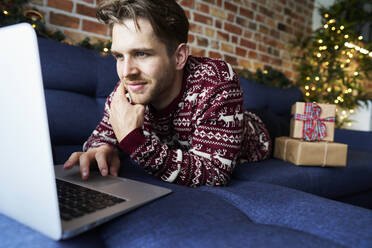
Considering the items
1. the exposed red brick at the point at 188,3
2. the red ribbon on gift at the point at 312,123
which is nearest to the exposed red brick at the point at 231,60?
the exposed red brick at the point at 188,3

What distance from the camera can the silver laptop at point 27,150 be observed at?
356 mm

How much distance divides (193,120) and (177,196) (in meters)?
0.35

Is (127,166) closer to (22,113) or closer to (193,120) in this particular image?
(193,120)

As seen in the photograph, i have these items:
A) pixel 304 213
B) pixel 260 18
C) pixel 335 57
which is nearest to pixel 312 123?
pixel 304 213

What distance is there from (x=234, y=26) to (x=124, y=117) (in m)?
2.05

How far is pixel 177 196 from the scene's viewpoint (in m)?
0.68

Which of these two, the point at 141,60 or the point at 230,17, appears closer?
the point at 141,60

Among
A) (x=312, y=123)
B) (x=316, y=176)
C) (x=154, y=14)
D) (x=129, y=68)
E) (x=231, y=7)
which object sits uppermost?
(x=231, y=7)

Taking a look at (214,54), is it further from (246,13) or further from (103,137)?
(103,137)

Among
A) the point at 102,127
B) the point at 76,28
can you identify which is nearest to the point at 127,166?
the point at 102,127

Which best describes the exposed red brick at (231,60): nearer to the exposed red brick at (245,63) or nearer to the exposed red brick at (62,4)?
the exposed red brick at (245,63)

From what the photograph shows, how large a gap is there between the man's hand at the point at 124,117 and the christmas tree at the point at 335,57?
2.44m

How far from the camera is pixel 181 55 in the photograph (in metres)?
1.01

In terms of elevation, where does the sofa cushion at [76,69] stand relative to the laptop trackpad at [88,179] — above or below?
above
